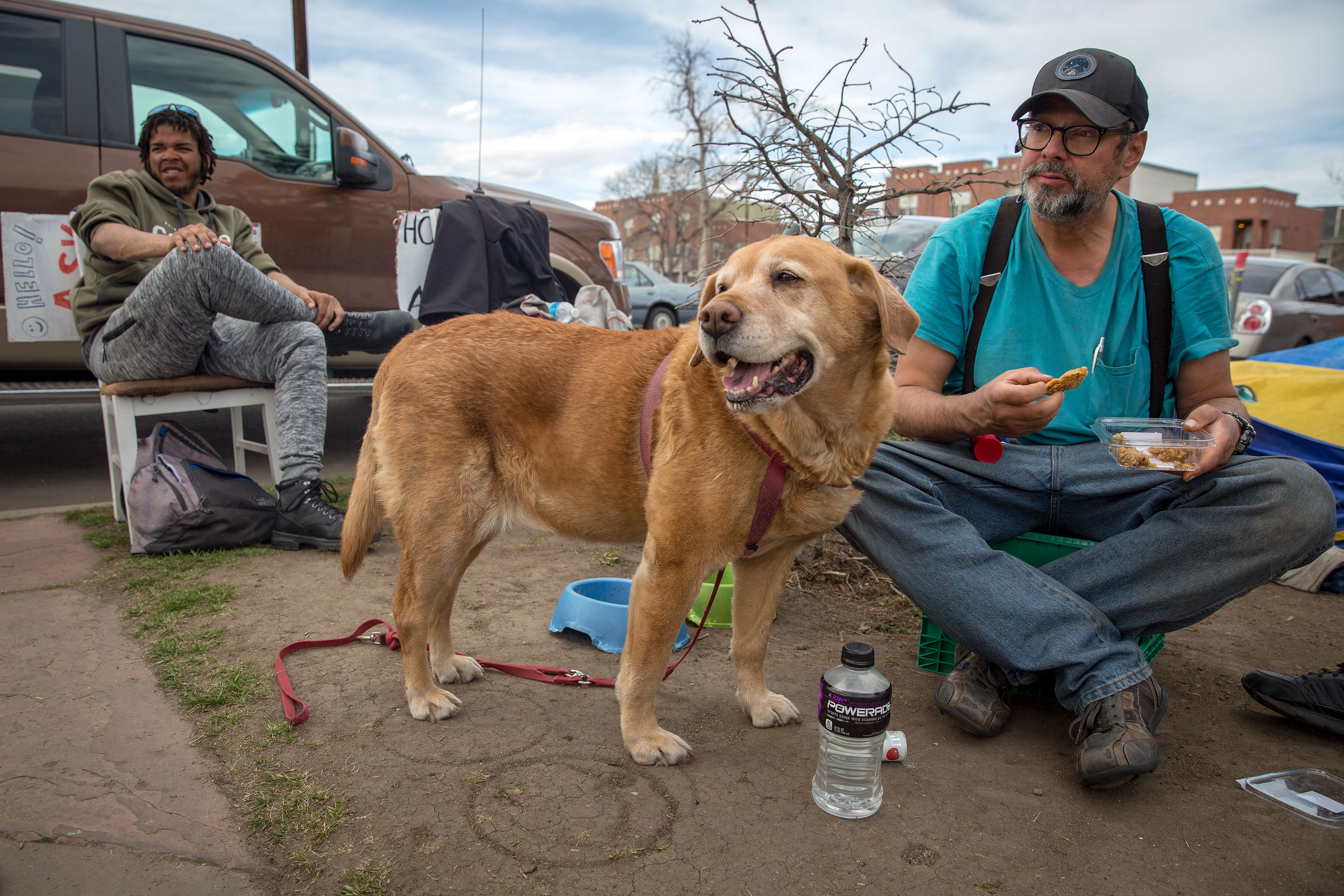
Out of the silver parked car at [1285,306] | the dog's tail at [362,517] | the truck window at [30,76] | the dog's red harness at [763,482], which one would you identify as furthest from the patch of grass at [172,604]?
the silver parked car at [1285,306]

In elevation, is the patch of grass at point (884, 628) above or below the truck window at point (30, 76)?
below

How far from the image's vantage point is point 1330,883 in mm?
1896

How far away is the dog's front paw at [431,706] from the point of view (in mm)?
2547

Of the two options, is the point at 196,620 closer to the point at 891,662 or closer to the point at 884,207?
the point at 891,662

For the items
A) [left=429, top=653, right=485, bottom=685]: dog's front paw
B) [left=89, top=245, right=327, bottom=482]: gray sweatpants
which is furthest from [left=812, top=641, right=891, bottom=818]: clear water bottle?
[left=89, top=245, right=327, bottom=482]: gray sweatpants

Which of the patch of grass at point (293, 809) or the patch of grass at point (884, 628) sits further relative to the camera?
the patch of grass at point (884, 628)

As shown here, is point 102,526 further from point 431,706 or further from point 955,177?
point 955,177

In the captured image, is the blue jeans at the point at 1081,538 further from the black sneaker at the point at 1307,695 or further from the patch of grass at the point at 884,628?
the patch of grass at the point at 884,628

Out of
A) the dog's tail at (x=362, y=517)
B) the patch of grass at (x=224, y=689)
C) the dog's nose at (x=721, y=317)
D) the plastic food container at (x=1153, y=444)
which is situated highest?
the dog's nose at (x=721, y=317)

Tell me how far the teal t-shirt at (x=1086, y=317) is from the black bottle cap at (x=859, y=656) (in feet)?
3.92

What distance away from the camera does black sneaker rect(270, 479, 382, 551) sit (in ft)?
13.0

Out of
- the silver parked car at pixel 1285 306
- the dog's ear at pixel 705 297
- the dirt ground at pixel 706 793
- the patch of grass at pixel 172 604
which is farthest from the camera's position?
the silver parked car at pixel 1285 306

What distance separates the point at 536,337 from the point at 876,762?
67.8 inches

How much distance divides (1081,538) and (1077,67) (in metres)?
1.64
